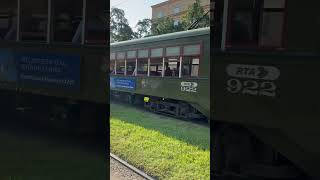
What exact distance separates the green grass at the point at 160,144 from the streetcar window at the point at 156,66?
239mm

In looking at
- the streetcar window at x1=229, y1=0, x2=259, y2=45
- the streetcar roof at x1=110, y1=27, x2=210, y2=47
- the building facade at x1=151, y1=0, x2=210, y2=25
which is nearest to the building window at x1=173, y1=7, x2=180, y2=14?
the building facade at x1=151, y1=0, x2=210, y2=25

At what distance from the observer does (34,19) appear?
6.31 ft

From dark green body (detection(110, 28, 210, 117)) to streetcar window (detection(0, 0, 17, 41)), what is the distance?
545 millimetres

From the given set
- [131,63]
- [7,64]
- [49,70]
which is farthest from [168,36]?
[7,64]

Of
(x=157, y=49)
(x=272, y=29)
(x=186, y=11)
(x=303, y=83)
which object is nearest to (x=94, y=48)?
(x=157, y=49)

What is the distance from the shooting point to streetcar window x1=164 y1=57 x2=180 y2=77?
198 cm

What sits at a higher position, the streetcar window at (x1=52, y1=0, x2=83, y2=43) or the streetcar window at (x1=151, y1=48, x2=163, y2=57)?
the streetcar window at (x1=52, y1=0, x2=83, y2=43)

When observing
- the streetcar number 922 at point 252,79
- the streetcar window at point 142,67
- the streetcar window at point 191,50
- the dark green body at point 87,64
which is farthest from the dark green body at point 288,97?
the dark green body at point 87,64

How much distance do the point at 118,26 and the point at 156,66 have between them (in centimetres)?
30

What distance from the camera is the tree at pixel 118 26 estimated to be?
1.91 metres

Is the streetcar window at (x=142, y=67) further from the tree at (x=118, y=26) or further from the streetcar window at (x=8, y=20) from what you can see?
the streetcar window at (x=8, y=20)

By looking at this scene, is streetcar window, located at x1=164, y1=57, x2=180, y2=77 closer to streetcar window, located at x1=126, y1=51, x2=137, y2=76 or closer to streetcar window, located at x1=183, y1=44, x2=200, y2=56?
streetcar window, located at x1=183, y1=44, x2=200, y2=56

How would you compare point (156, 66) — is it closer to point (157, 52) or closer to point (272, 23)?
point (157, 52)

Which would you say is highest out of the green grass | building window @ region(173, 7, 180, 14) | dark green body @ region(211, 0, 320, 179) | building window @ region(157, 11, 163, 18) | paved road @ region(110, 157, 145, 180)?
building window @ region(173, 7, 180, 14)
